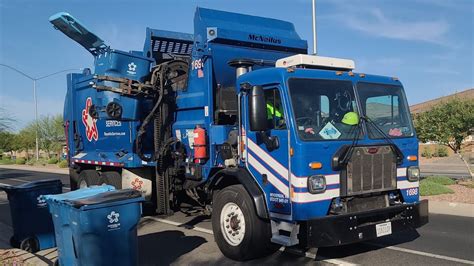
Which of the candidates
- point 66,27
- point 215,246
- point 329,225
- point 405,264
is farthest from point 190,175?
point 66,27

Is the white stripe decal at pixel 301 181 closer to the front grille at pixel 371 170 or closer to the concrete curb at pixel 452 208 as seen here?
the front grille at pixel 371 170

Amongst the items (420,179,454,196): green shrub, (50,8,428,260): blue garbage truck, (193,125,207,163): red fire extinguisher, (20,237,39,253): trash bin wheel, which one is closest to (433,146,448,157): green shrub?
(420,179,454,196): green shrub

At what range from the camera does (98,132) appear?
10.4 metres

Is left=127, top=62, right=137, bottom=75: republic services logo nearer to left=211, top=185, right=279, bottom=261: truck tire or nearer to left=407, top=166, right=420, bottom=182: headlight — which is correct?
left=211, top=185, right=279, bottom=261: truck tire

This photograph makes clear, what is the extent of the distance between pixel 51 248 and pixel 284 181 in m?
4.02

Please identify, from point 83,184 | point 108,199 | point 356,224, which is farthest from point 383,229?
point 83,184

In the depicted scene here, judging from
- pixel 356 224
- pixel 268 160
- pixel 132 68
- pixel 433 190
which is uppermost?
pixel 132 68

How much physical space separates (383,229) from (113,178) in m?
6.04

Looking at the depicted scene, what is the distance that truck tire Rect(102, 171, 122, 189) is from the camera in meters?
9.71

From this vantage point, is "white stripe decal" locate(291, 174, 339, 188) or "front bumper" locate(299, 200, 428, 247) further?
"white stripe decal" locate(291, 174, 339, 188)

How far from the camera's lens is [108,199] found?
4992 mm

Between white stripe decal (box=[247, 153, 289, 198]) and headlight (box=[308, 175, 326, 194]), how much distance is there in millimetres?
306

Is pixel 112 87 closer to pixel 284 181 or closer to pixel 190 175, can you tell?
pixel 190 175

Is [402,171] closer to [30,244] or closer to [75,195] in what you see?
[75,195]
